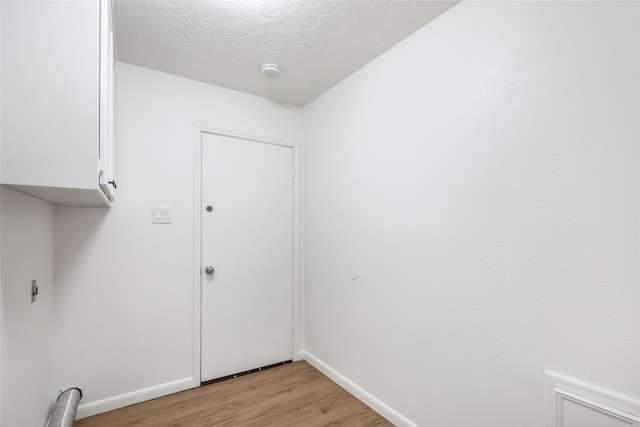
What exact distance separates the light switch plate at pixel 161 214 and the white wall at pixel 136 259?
3 cm

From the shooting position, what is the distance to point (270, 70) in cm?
231

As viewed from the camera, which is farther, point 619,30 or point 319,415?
point 319,415

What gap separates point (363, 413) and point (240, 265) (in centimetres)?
149

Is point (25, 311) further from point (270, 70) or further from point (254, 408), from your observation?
point (270, 70)

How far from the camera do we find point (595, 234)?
116cm

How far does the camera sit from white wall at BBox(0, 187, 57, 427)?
4.01 ft

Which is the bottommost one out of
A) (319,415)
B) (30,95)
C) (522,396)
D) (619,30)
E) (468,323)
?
(319,415)

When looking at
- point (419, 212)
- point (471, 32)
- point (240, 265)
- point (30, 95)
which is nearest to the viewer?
point (30, 95)

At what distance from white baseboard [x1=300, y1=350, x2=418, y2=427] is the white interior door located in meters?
0.26

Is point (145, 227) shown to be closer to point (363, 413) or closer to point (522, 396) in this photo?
point (363, 413)

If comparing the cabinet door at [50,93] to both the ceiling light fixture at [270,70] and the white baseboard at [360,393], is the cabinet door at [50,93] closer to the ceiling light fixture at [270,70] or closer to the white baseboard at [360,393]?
the ceiling light fixture at [270,70]

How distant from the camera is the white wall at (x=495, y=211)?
44.6 inches

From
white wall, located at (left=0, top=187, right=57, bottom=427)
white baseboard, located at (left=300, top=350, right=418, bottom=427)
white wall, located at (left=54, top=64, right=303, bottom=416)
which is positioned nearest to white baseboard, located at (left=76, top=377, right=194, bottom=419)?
white wall, located at (left=54, top=64, right=303, bottom=416)

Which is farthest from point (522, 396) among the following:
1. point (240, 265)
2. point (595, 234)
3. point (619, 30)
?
point (240, 265)
